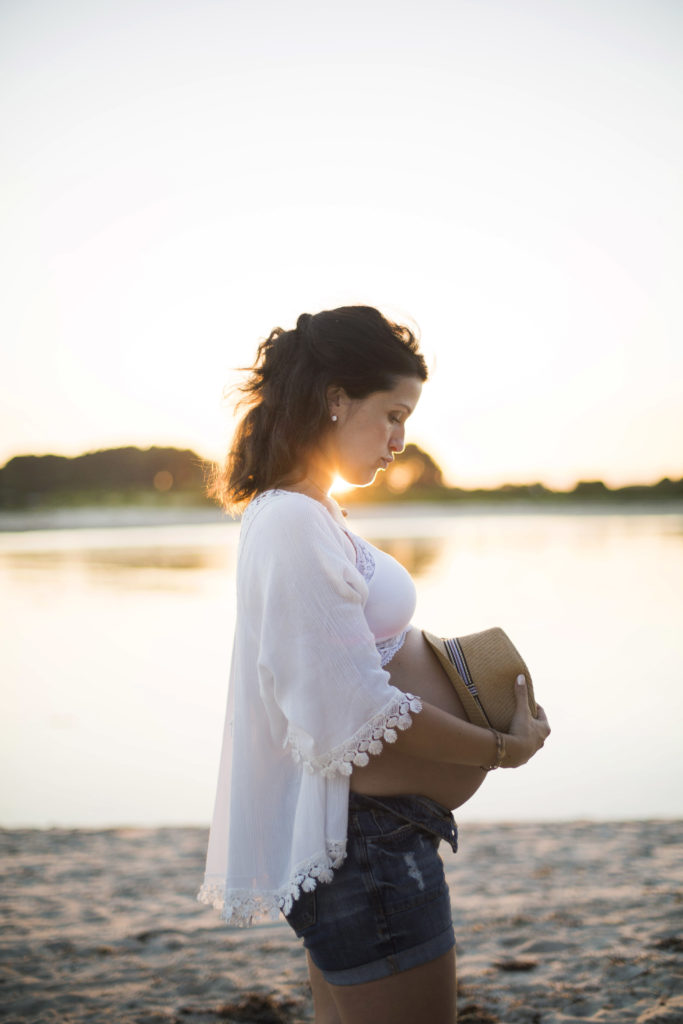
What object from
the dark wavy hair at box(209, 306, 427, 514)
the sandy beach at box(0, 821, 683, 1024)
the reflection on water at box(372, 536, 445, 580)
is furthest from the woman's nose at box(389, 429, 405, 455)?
the reflection on water at box(372, 536, 445, 580)

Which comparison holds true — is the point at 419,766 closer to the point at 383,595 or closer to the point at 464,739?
the point at 464,739

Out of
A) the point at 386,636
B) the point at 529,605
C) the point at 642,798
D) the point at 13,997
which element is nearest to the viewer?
the point at 386,636

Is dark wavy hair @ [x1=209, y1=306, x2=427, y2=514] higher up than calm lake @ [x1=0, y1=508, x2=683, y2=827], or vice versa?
dark wavy hair @ [x1=209, y1=306, x2=427, y2=514]

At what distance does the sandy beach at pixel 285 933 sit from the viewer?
3172 mm

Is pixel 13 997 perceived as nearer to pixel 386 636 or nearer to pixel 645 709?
pixel 386 636

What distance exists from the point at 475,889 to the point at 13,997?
2059mm

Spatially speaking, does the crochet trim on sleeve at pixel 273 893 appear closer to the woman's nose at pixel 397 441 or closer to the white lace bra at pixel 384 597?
the white lace bra at pixel 384 597

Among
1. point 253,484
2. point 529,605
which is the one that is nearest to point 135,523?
point 529,605

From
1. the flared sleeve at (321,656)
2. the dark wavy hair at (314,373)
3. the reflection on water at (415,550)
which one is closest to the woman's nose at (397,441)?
the dark wavy hair at (314,373)

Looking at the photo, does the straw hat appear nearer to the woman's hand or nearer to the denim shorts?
the woman's hand

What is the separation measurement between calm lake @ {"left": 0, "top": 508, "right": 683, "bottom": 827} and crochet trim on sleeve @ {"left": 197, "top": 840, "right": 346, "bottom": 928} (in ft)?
12.4

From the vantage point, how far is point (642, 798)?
18.0 feet

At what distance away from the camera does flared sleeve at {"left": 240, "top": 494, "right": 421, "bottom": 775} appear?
1.53 meters

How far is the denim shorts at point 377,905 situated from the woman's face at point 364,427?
627 millimetres
